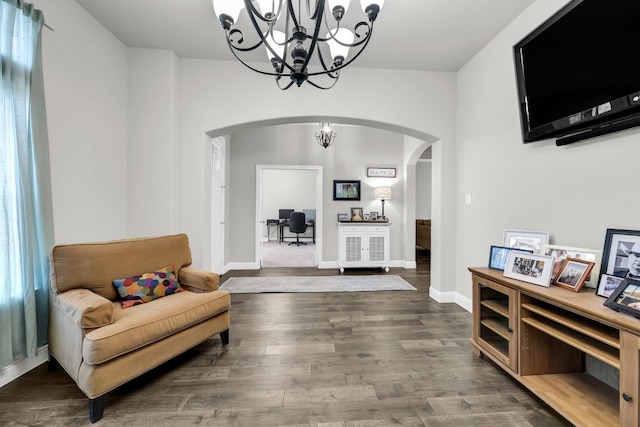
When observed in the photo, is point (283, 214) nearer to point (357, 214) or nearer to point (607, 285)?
point (357, 214)

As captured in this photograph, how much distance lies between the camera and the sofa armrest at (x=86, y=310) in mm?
1532

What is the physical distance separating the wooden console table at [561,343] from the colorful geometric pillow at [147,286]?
7.97 ft

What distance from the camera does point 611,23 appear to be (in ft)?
4.85

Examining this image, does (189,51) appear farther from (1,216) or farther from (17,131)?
(1,216)

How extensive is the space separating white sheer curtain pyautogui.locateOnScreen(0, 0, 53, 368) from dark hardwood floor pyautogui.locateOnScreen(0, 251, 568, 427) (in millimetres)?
423

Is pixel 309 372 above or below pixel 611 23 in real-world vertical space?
below

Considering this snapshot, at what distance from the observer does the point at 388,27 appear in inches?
101

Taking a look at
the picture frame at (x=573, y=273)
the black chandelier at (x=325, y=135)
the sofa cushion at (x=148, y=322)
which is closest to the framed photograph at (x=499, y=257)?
the picture frame at (x=573, y=273)

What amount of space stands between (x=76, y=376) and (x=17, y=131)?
61.4 inches

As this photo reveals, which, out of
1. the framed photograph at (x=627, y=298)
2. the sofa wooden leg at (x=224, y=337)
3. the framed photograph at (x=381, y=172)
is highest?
the framed photograph at (x=381, y=172)

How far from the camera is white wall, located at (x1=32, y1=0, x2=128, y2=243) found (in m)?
2.14

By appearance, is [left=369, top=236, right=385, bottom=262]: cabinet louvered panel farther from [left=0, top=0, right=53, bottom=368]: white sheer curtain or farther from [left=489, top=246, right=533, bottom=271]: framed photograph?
[left=0, top=0, right=53, bottom=368]: white sheer curtain

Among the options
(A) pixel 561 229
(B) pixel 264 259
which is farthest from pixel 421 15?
(B) pixel 264 259

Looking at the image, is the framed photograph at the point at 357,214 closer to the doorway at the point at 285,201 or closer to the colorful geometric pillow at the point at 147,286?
the colorful geometric pillow at the point at 147,286
